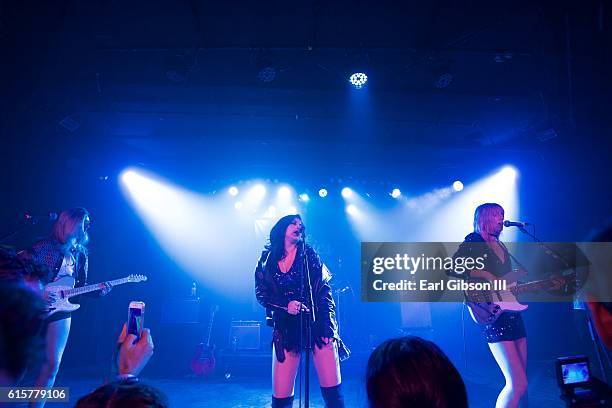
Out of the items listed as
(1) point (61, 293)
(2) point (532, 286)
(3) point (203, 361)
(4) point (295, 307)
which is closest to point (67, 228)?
(1) point (61, 293)

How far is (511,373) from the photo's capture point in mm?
3654

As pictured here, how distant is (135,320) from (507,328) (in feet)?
11.4

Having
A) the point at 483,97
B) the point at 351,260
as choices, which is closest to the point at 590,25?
the point at 483,97

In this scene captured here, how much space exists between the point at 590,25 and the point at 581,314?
6114mm

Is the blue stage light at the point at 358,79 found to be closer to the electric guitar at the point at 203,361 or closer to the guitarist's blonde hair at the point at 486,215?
the guitarist's blonde hair at the point at 486,215

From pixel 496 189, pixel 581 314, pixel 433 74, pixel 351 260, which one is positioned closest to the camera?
pixel 433 74

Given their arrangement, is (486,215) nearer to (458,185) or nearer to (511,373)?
(511,373)

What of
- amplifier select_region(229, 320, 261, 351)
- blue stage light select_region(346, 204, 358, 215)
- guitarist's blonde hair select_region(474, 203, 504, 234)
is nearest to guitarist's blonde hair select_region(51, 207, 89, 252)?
guitarist's blonde hair select_region(474, 203, 504, 234)

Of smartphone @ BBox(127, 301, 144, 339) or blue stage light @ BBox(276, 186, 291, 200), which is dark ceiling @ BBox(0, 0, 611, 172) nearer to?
blue stage light @ BBox(276, 186, 291, 200)

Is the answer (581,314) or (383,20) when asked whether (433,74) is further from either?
(581,314)

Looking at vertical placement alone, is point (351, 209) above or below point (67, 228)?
above

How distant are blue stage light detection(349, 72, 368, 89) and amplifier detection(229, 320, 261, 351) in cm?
589

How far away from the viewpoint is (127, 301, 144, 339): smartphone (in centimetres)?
181

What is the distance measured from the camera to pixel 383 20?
5621mm
